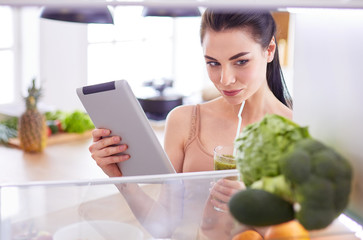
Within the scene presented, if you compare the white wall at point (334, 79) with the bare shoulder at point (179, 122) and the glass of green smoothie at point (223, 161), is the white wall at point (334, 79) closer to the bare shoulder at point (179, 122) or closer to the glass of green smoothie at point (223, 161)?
the glass of green smoothie at point (223, 161)

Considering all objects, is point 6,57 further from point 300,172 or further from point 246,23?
point 300,172

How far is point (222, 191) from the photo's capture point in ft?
1.65

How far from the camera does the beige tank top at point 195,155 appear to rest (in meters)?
1.39

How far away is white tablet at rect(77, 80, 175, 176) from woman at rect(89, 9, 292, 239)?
0.02 m

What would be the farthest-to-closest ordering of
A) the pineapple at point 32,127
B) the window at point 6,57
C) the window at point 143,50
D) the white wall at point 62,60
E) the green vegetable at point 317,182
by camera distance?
the window at point 143,50 → the white wall at point 62,60 → the window at point 6,57 → the pineapple at point 32,127 → the green vegetable at point 317,182

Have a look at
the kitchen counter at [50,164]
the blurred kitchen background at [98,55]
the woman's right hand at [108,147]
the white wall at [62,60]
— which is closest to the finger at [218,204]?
the woman's right hand at [108,147]

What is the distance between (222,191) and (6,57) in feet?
14.0

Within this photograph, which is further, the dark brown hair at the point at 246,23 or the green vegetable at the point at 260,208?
the dark brown hair at the point at 246,23

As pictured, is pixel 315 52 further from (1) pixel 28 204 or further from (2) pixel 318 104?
(1) pixel 28 204

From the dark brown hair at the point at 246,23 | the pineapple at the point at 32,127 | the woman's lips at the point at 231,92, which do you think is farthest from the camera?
the pineapple at the point at 32,127

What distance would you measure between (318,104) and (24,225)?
315 millimetres

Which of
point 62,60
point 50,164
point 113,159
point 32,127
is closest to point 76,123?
point 32,127

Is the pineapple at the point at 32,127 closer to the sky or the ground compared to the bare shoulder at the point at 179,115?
closer to the ground

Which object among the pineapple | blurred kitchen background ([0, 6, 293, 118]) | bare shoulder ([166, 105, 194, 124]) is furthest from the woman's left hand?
blurred kitchen background ([0, 6, 293, 118])
